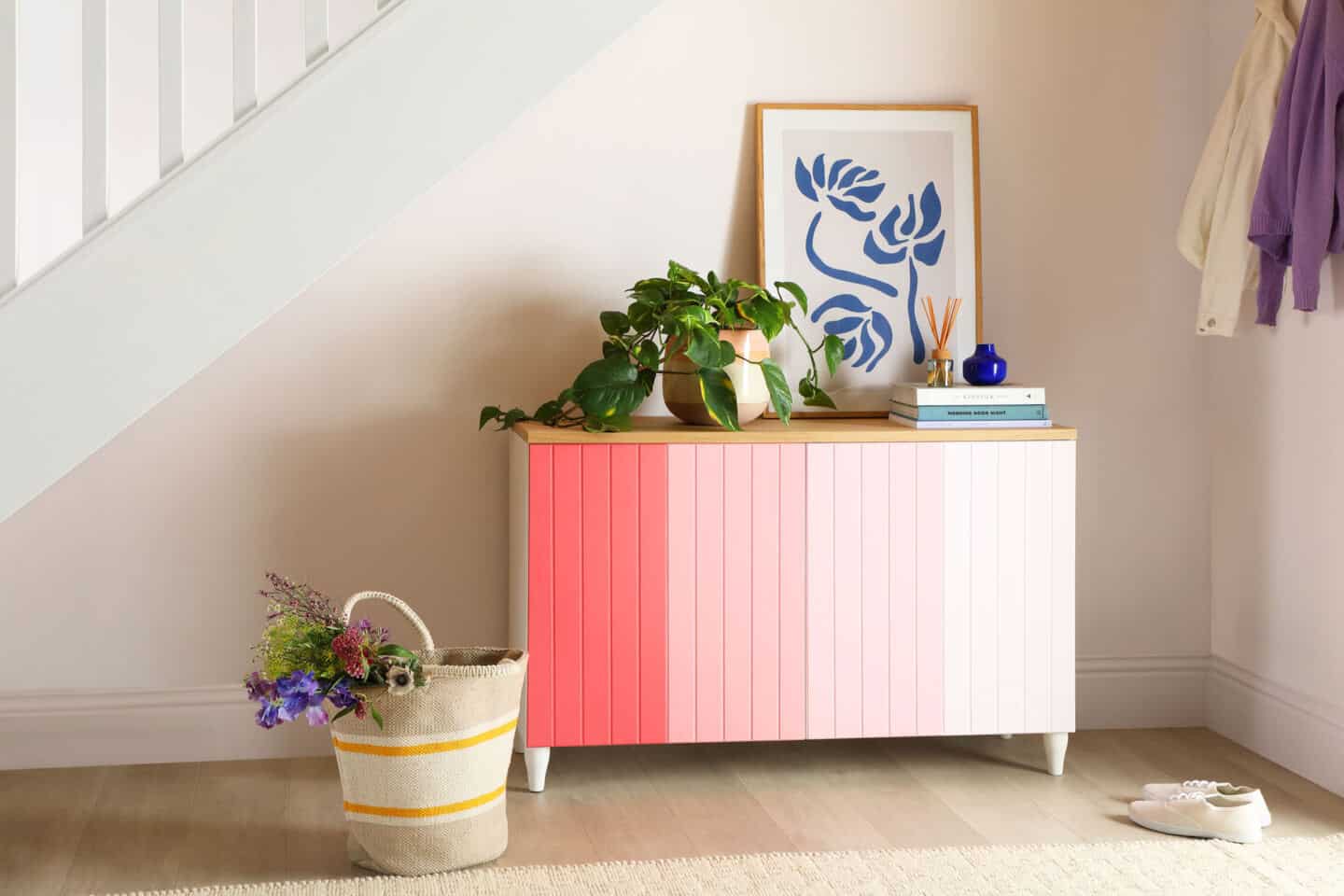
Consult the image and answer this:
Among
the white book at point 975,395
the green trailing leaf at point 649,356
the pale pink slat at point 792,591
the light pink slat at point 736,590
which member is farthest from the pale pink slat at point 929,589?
the green trailing leaf at point 649,356

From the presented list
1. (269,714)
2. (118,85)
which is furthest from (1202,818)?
(118,85)

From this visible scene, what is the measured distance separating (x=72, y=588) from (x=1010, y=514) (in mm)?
2025

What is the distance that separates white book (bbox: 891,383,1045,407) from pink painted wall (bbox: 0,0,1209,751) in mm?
434

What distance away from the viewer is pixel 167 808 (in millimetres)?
2793

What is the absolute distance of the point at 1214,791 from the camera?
9.14ft

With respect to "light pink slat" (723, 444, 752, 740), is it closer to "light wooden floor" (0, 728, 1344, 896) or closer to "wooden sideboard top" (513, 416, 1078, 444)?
"wooden sideboard top" (513, 416, 1078, 444)

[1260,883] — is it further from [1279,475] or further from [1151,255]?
[1151,255]

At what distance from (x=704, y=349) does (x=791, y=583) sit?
20.1 inches

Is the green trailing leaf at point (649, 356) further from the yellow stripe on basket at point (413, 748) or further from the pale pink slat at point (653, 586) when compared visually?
the yellow stripe on basket at point (413, 748)

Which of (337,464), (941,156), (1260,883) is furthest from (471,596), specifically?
(1260,883)

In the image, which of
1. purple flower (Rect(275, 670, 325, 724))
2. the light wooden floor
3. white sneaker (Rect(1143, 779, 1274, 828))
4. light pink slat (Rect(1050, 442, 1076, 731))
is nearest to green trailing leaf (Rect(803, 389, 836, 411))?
light pink slat (Rect(1050, 442, 1076, 731))

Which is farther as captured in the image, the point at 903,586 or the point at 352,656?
the point at 903,586

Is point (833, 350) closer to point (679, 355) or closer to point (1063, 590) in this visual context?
point (679, 355)

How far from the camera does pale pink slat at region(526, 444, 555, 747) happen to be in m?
2.77
